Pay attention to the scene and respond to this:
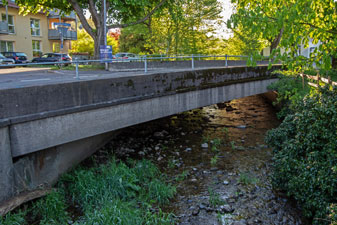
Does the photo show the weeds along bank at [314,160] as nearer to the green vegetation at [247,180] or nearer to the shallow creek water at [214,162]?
the shallow creek water at [214,162]

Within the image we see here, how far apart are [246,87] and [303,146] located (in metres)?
8.28

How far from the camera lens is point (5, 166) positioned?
6.54m

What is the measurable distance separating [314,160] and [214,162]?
13.3 feet

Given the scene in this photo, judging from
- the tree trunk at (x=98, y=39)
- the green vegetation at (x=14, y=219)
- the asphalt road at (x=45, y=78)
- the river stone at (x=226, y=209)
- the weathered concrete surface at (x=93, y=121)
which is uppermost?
the tree trunk at (x=98, y=39)

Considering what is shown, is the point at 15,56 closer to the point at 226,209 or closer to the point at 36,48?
the point at 36,48

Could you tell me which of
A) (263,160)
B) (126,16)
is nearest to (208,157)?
(263,160)

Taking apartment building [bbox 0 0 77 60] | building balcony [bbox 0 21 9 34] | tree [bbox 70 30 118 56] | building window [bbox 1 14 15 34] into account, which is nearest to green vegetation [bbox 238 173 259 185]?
apartment building [bbox 0 0 77 60]

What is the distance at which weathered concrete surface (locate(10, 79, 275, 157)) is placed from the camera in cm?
690

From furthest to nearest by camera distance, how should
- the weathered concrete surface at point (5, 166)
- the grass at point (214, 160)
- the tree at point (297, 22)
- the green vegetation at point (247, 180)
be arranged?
the grass at point (214, 160) → the green vegetation at point (247, 180) → the weathered concrete surface at point (5, 166) → the tree at point (297, 22)

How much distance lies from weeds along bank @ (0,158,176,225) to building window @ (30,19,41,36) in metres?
30.4

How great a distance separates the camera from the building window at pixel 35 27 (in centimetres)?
3446

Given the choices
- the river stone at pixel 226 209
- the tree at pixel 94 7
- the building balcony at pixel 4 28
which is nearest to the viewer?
the river stone at pixel 226 209

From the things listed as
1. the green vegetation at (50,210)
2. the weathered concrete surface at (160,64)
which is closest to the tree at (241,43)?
the weathered concrete surface at (160,64)

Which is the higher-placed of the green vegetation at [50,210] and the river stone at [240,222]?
the green vegetation at [50,210]
